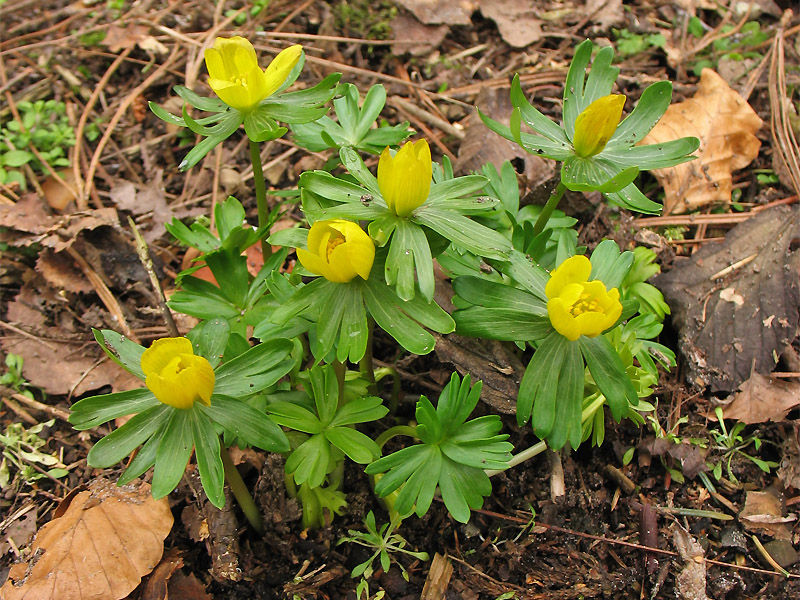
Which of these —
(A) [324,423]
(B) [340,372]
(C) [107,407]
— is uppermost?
(C) [107,407]

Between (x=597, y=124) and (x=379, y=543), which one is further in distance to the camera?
(x=379, y=543)

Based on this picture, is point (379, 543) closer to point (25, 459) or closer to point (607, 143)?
point (25, 459)

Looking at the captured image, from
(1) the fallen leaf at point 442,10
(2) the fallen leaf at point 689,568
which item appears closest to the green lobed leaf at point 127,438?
(2) the fallen leaf at point 689,568

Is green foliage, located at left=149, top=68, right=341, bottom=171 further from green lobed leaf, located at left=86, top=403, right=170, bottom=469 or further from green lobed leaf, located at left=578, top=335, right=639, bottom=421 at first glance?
green lobed leaf, located at left=578, top=335, right=639, bottom=421

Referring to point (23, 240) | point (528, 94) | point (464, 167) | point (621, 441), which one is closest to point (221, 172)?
point (23, 240)

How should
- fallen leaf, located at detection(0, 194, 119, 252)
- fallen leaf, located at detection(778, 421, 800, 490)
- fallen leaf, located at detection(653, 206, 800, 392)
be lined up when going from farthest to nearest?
fallen leaf, located at detection(0, 194, 119, 252), fallen leaf, located at detection(653, 206, 800, 392), fallen leaf, located at detection(778, 421, 800, 490)

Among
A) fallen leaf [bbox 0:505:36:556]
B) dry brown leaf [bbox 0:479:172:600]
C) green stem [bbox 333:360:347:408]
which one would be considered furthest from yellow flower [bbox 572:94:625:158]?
fallen leaf [bbox 0:505:36:556]


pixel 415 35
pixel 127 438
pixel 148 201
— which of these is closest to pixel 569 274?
pixel 127 438
